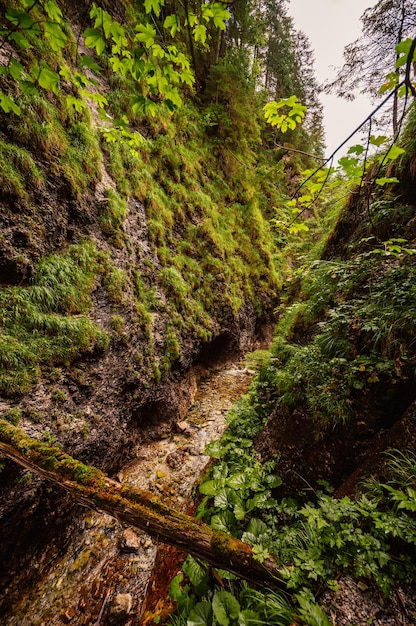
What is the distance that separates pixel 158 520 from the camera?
6.77 ft

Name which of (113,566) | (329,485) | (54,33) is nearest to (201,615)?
(329,485)

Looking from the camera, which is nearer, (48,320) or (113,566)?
(113,566)

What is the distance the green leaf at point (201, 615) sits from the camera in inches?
80.8

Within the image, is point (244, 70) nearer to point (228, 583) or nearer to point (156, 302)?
point (156, 302)

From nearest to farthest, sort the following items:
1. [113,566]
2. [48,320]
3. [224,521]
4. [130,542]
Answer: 1. [224,521]
2. [113,566]
3. [130,542]
4. [48,320]

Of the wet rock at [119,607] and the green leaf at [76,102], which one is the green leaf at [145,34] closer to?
the green leaf at [76,102]

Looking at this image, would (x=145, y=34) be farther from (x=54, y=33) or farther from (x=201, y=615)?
(x=201, y=615)

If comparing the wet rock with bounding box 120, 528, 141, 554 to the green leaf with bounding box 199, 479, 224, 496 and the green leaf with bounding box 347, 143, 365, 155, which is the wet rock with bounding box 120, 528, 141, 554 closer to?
the green leaf with bounding box 199, 479, 224, 496

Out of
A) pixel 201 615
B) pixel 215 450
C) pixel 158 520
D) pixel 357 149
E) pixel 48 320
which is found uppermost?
pixel 357 149

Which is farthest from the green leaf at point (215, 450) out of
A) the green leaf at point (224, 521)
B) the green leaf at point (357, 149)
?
the green leaf at point (357, 149)

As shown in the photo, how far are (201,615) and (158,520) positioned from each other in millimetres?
933

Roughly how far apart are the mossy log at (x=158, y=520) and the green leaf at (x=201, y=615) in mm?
488

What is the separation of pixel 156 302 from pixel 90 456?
339 centimetres

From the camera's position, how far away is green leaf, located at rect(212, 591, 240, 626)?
6.31 ft
